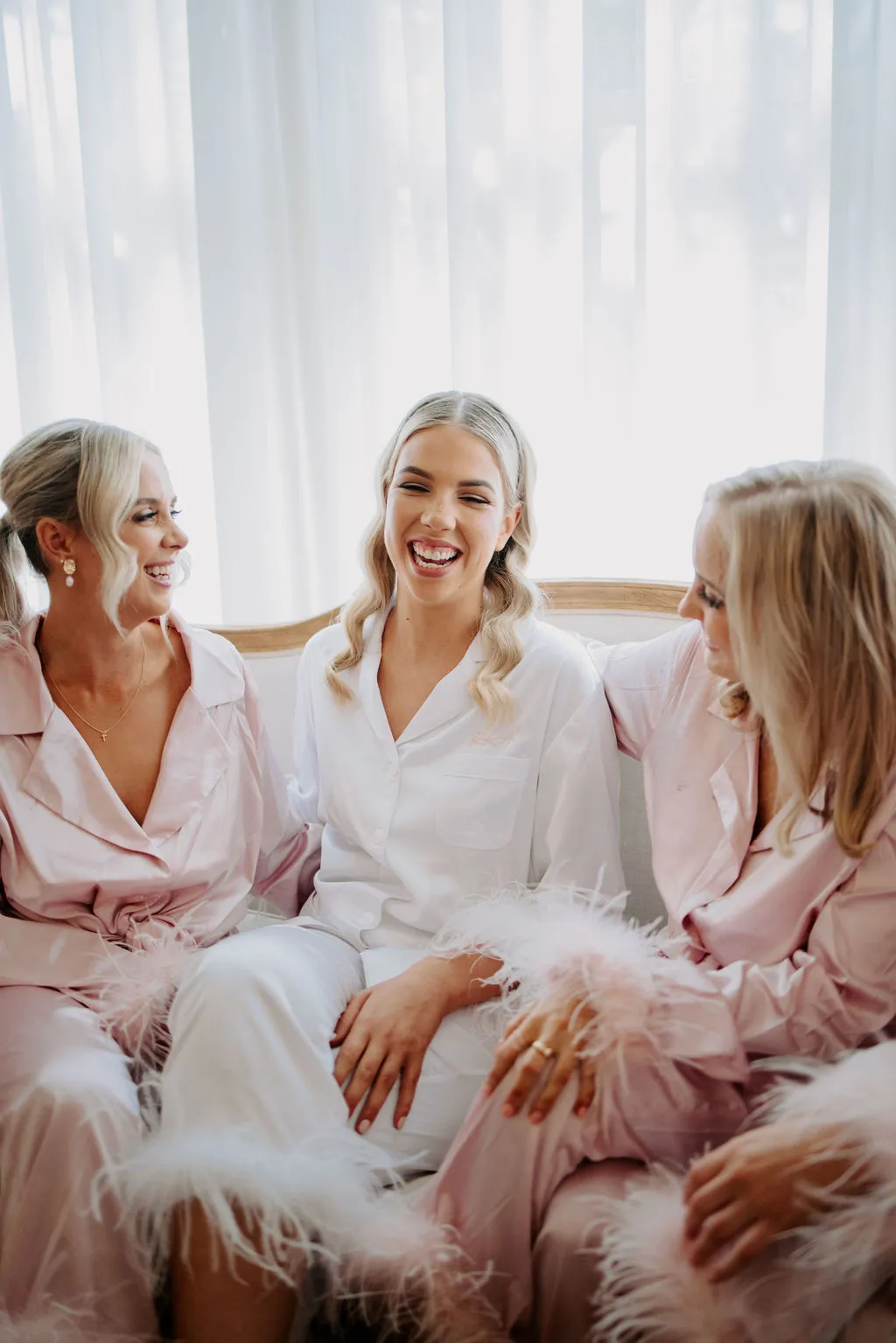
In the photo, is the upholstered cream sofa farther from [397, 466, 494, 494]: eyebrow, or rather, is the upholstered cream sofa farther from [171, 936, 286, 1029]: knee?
[171, 936, 286, 1029]: knee

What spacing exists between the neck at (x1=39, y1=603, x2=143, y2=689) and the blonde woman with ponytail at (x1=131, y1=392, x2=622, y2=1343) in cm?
31

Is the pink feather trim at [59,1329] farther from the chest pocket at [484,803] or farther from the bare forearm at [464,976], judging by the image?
the chest pocket at [484,803]

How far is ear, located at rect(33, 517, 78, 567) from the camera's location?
1588mm

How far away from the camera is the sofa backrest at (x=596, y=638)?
1.78 m

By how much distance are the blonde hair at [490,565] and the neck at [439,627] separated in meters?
0.03

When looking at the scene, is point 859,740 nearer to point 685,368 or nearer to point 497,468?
point 497,468

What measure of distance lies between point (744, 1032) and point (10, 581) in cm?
121

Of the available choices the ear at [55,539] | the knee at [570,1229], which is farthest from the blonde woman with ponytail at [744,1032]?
the ear at [55,539]

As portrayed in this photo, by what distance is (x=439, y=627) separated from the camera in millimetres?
1726

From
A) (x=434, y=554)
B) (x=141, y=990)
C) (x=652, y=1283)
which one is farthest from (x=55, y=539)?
(x=652, y=1283)

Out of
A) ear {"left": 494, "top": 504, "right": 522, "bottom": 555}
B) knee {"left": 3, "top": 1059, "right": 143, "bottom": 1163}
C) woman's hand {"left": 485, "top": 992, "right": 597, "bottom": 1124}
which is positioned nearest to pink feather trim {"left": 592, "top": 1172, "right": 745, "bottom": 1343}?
woman's hand {"left": 485, "top": 992, "right": 597, "bottom": 1124}

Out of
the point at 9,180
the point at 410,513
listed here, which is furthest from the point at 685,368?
the point at 9,180

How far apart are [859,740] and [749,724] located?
20 cm

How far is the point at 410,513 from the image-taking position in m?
1.64
